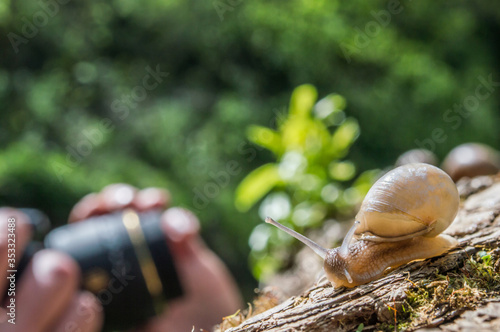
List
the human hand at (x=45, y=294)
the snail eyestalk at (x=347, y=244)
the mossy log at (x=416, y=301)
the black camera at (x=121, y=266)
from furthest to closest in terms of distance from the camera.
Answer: the black camera at (x=121, y=266) → the human hand at (x=45, y=294) → the snail eyestalk at (x=347, y=244) → the mossy log at (x=416, y=301)

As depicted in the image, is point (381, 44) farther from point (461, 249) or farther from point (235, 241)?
point (461, 249)

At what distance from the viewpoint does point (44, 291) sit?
1342 mm

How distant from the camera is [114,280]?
60.5 inches

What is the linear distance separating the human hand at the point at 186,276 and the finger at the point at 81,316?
0.75 feet

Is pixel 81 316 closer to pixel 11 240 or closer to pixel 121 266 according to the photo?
pixel 121 266

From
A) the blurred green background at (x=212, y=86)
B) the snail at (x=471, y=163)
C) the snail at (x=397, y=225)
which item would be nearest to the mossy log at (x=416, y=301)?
the snail at (x=397, y=225)

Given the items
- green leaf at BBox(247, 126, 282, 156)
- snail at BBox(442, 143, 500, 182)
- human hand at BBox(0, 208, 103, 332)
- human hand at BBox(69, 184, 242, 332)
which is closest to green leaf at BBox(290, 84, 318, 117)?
green leaf at BBox(247, 126, 282, 156)

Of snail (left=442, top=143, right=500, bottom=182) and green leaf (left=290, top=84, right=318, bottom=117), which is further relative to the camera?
green leaf (left=290, top=84, right=318, bottom=117)

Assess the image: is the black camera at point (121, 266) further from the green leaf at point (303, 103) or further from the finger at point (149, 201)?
the green leaf at point (303, 103)

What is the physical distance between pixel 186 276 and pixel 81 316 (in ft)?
1.44

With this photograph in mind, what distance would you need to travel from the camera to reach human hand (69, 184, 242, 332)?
1627mm

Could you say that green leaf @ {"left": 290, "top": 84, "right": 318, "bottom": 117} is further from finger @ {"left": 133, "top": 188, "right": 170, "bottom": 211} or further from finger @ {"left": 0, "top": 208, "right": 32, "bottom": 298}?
finger @ {"left": 0, "top": 208, "right": 32, "bottom": 298}

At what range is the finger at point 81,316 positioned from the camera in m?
1.38

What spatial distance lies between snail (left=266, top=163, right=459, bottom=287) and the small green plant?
116 cm
